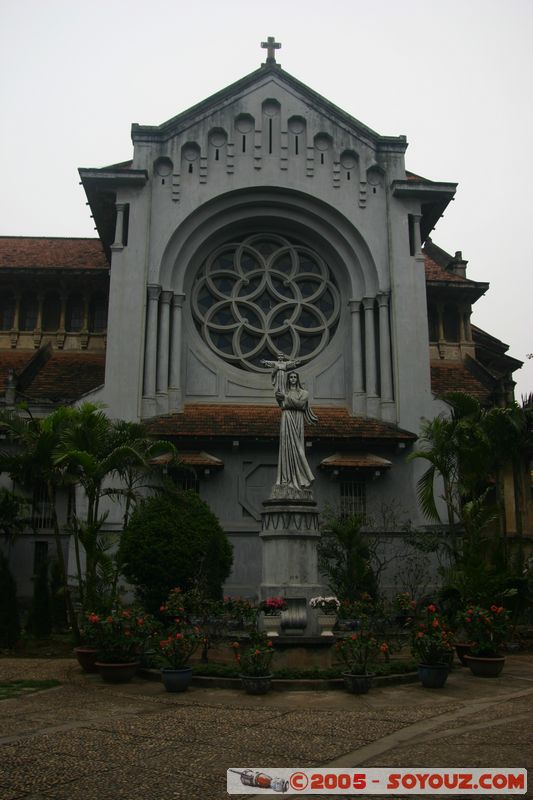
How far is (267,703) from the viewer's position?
1134cm

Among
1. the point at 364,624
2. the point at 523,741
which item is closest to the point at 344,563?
the point at 364,624

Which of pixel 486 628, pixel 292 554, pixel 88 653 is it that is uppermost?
pixel 292 554

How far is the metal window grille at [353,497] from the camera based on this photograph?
77.8 feet

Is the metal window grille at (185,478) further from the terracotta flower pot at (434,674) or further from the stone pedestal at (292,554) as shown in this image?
the terracotta flower pot at (434,674)

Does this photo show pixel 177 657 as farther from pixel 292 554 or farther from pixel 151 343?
pixel 151 343

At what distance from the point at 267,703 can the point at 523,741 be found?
3.90m

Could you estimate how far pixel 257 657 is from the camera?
1207cm

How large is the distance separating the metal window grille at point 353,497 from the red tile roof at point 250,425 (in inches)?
66.2

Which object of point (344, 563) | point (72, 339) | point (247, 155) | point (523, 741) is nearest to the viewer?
point (523, 741)

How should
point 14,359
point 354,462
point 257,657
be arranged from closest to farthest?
point 257,657, point 354,462, point 14,359

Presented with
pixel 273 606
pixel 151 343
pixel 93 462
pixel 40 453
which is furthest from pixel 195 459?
pixel 273 606

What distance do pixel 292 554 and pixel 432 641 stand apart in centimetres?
342

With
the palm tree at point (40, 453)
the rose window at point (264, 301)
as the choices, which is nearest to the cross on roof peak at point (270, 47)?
the rose window at point (264, 301)

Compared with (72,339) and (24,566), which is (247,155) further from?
(24,566)
